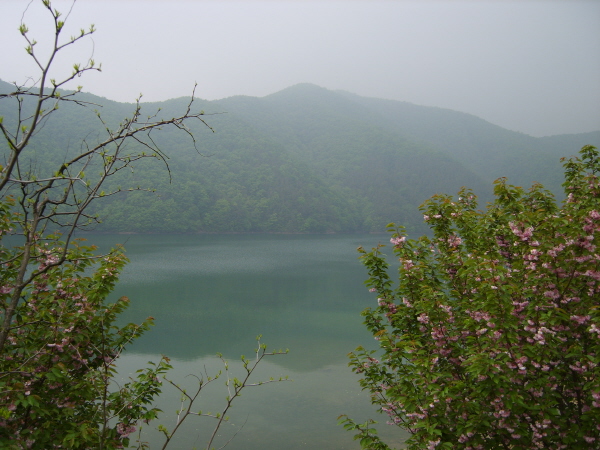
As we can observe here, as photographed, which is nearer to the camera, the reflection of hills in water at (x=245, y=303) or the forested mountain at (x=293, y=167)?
the reflection of hills in water at (x=245, y=303)

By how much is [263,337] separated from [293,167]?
62.2 metres

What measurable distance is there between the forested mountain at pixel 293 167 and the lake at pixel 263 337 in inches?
459

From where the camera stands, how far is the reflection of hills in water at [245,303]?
1255 cm

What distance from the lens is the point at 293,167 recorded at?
243 feet

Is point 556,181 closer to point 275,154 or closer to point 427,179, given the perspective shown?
point 427,179

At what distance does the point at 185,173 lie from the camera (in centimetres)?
5988

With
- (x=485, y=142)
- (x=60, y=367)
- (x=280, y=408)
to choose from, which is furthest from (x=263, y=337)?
(x=485, y=142)

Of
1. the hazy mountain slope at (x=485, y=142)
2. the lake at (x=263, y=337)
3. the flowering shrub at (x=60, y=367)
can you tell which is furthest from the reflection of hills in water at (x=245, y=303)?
the hazy mountain slope at (x=485, y=142)

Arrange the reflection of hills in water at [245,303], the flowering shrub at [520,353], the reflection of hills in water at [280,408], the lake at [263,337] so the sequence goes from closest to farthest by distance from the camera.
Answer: the flowering shrub at [520,353], the reflection of hills in water at [280,408], the lake at [263,337], the reflection of hills in water at [245,303]

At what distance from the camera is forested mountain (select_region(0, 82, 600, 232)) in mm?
50719

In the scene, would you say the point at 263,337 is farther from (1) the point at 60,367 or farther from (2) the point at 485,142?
(2) the point at 485,142

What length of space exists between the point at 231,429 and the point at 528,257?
19.7 feet

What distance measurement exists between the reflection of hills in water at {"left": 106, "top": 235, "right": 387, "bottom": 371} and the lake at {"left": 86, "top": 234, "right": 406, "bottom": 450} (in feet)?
0.14

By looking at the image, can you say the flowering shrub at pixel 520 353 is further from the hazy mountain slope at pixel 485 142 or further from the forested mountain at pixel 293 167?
the hazy mountain slope at pixel 485 142
